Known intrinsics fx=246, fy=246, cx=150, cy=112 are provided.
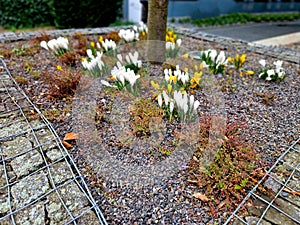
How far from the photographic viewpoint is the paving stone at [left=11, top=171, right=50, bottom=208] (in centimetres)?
154

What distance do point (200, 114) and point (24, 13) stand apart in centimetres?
586

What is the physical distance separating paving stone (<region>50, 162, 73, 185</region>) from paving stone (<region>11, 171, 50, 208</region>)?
60 mm

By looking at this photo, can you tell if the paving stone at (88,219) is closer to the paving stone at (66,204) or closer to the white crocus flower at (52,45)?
the paving stone at (66,204)

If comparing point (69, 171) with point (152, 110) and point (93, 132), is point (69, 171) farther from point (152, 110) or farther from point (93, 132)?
point (152, 110)

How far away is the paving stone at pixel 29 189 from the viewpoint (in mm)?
1535

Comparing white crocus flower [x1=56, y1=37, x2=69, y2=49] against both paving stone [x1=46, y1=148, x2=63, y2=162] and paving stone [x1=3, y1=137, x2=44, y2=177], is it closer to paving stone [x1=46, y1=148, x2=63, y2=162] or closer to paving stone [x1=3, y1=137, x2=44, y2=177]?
paving stone [x1=3, y1=137, x2=44, y2=177]

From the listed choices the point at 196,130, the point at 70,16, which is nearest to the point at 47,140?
the point at 196,130

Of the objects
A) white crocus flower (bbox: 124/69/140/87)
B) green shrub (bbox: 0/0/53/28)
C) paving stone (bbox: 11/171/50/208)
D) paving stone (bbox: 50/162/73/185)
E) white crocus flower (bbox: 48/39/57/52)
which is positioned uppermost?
green shrub (bbox: 0/0/53/28)

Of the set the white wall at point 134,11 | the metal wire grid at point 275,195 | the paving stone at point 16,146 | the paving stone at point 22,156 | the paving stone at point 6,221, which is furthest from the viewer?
the white wall at point 134,11

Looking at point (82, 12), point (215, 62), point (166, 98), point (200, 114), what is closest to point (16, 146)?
point (166, 98)

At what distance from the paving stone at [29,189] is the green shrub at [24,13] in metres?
5.43

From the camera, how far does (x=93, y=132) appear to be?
2102mm

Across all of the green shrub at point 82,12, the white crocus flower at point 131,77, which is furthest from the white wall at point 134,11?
the white crocus flower at point 131,77

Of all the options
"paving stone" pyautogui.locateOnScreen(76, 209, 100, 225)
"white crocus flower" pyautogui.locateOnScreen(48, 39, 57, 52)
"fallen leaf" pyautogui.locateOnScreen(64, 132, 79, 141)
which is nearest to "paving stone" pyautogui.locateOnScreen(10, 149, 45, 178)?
"fallen leaf" pyautogui.locateOnScreen(64, 132, 79, 141)
